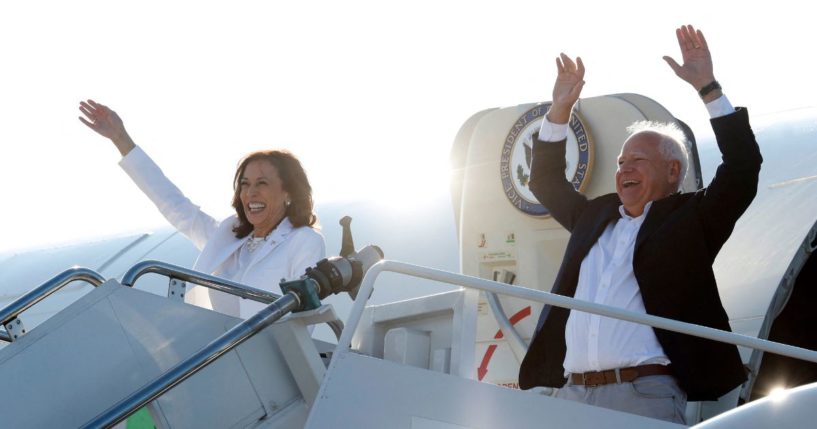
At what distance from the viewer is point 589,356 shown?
16.7 ft

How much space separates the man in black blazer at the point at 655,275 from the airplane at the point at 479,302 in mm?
291

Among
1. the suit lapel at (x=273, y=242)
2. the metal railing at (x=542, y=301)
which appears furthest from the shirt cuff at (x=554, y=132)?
the metal railing at (x=542, y=301)

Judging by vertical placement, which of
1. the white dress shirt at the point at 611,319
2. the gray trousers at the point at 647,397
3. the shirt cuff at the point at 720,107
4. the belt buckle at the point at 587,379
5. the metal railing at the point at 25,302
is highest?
the metal railing at the point at 25,302

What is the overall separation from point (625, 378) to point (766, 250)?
2.56 meters

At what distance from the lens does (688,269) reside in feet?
17.0

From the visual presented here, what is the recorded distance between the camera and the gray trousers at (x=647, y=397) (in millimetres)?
4883

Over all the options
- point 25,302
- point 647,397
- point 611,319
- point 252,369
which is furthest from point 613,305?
point 25,302

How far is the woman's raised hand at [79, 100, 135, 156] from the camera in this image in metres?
7.21

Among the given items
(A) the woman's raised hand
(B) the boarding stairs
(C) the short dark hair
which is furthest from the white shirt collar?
(A) the woman's raised hand

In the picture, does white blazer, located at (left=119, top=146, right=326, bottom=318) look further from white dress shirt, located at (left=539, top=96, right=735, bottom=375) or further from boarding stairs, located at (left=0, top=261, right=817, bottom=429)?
white dress shirt, located at (left=539, top=96, right=735, bottom=375)

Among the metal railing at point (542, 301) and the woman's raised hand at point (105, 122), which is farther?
the woman's raised hand at point (105, 122)

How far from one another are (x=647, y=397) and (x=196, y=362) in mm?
1955

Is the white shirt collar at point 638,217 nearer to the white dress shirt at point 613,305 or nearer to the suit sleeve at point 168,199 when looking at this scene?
the white dress shirt at point 613,305

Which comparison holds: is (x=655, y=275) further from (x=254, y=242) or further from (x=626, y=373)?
(x=254, y=242)
